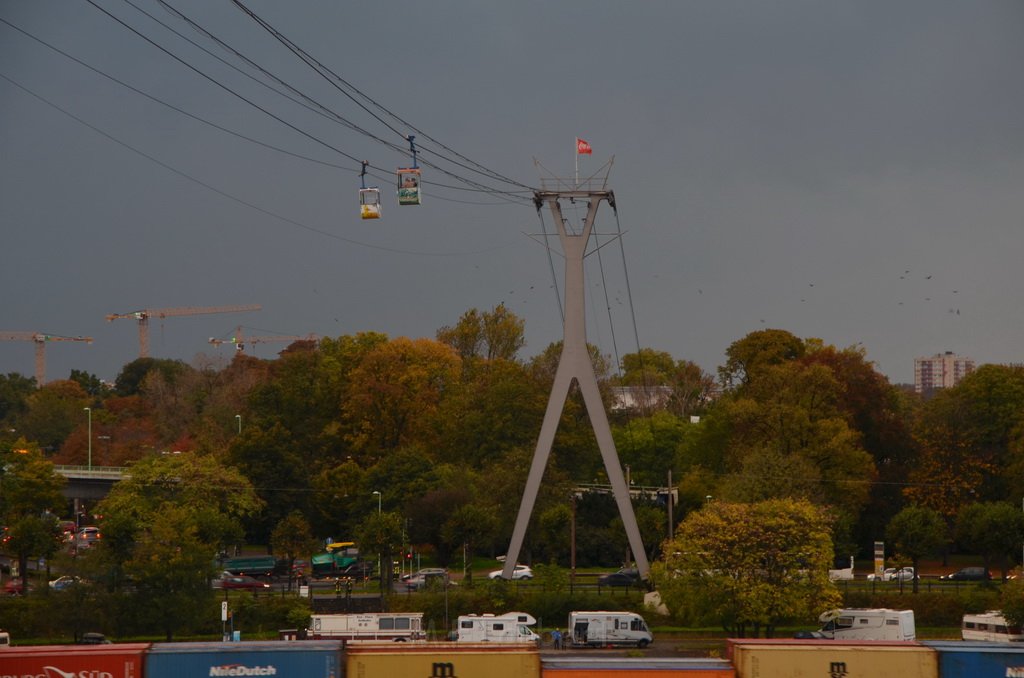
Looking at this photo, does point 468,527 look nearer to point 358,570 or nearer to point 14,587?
point 358,570

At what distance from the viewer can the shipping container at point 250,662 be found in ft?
83.0

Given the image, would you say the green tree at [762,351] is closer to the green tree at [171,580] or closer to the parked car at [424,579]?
the parked car at [424,579]

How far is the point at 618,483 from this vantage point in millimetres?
50750

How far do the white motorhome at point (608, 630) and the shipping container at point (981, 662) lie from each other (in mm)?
16453

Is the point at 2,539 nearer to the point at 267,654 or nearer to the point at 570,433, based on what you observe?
the point at 570,433

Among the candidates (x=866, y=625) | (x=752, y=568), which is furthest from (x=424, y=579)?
(x=866, y=625)

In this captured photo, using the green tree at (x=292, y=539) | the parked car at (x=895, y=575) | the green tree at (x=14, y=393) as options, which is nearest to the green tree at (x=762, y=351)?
the parked car at (x=895, y=575)

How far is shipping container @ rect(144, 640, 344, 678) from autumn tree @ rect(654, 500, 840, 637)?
1901 centimetres

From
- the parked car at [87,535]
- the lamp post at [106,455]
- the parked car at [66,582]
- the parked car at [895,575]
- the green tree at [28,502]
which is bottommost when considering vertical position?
the parked car at [895,575]

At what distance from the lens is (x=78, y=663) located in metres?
25.4

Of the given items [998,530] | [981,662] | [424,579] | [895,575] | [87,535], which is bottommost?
[895,575]

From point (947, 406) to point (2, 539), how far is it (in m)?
46.7

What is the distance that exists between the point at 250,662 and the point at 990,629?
83.5 feet

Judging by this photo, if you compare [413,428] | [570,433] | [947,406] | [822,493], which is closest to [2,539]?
[413,428]
